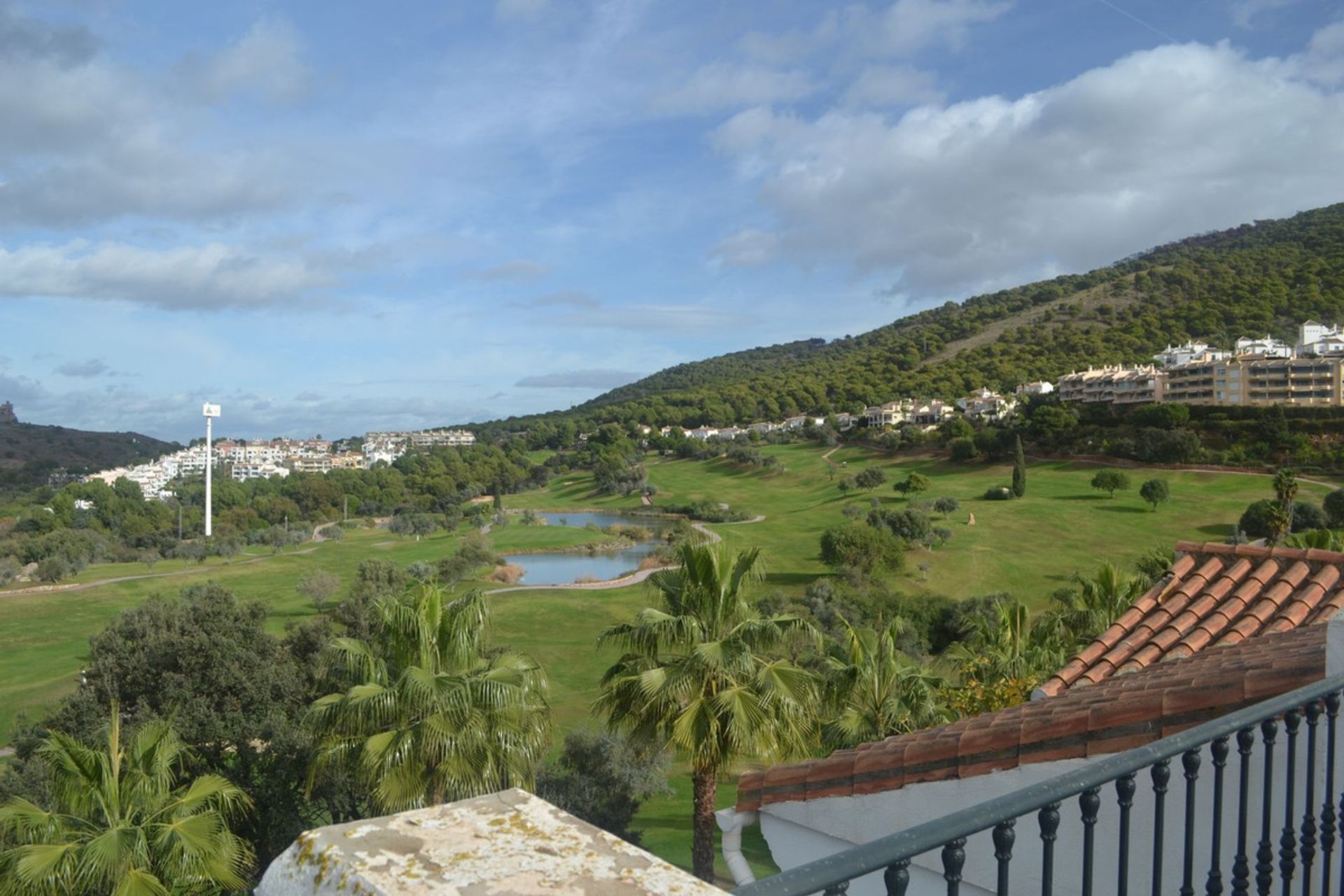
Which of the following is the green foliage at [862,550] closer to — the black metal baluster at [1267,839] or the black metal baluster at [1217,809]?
the black metal baluster at [1267,839]

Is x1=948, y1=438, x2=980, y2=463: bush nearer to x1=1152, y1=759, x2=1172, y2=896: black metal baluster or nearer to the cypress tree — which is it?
the cypress tree

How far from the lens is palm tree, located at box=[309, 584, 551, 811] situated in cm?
1152

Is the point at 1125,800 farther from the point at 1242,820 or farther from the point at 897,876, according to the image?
the point at 897,876

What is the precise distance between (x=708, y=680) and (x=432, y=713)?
364 centimetres

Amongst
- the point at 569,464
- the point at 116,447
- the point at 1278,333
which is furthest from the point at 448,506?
the point at 116,447

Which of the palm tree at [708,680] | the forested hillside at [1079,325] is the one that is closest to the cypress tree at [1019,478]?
the forested hillside at [1079,325]

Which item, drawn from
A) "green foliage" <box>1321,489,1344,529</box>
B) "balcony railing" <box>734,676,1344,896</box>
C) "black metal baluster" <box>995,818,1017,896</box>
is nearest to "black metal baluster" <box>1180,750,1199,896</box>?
"balcony railing" <box>734,676,1344,896</box>

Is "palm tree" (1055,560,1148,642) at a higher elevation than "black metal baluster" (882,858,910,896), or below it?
below

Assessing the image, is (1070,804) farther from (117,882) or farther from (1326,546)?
(1326,546)

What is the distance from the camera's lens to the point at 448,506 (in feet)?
315

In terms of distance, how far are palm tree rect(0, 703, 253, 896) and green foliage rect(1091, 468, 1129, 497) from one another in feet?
188

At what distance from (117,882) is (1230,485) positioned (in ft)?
207

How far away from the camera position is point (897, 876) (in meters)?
1.68

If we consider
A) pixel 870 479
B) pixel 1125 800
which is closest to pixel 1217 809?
pixel 1125 800
